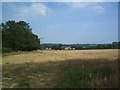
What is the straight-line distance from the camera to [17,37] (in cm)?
6059

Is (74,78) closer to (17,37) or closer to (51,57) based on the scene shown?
(51,57)

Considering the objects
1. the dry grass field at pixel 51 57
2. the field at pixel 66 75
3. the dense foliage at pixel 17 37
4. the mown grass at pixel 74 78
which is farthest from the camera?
the dense foliage at pixel 17 37

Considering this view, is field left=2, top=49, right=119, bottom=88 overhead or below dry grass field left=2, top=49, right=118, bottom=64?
overhead

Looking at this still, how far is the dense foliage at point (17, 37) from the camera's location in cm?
5642

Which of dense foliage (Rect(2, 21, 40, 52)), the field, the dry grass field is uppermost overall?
dense foliage (Rect(2, 21, 40, 52))

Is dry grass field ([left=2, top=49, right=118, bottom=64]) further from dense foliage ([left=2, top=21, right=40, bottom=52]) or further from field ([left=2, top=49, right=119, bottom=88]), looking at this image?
dense foliage ([left=2, top=21, right=40, bottom=52])

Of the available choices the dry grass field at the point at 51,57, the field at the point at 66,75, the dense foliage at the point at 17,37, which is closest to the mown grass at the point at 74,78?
the field at the point at 66,75

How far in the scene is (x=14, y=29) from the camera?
2338 inches

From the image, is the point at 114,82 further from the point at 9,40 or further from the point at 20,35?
the point at 20,35

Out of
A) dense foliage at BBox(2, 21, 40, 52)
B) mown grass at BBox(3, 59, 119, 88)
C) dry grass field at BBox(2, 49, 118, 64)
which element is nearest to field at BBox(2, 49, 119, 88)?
mown grass at BBox(3, 59, 119, 88)

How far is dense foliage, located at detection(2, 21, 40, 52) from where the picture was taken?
56.4m

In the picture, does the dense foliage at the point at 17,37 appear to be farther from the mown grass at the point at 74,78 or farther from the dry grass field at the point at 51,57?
the mown grass at the point at 74,78

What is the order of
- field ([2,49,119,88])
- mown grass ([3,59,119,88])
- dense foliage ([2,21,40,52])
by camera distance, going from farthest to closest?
dense foliage ([2,21,40,52]) < field ([2,49,119,88]) < mown grass ([3,59,119,88])

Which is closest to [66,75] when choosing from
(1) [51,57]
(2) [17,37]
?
(1) [51,57]
